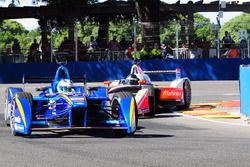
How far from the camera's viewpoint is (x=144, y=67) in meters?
29.5

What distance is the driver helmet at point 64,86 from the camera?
12.1 meters

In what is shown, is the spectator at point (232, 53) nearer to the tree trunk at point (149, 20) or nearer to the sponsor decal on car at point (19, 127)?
the tree trunk at point (149, 20)

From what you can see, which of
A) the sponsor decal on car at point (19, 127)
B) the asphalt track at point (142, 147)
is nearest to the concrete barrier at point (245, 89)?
the asphalt track at point (142, 147)

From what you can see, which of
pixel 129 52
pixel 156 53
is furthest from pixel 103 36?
pixel 156 53

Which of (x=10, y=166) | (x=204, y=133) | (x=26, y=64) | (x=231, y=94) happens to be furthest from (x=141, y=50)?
(x=10, y=166)

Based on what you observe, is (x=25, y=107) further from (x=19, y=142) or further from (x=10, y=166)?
(x=10, y=166)

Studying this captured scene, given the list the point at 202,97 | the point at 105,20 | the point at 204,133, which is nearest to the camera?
the point at 204,133

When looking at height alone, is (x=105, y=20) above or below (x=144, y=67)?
above

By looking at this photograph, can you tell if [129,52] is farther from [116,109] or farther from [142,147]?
[142,147]

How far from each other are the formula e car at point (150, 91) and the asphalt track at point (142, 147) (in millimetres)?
1384

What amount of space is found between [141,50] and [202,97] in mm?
9050

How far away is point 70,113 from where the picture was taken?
10555mm

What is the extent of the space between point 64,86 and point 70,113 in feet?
5.51

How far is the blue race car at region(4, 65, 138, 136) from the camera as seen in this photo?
10.6 m
